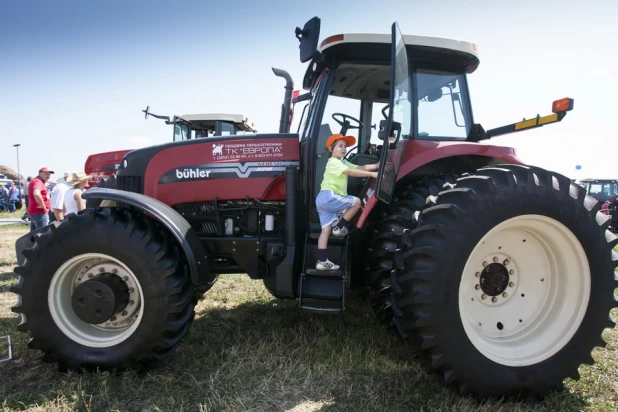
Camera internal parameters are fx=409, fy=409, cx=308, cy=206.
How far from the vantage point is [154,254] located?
8.89 ft

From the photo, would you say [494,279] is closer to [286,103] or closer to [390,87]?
[390,87]

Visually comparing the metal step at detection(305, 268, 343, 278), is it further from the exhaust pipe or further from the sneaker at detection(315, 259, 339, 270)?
the exhaust pipe

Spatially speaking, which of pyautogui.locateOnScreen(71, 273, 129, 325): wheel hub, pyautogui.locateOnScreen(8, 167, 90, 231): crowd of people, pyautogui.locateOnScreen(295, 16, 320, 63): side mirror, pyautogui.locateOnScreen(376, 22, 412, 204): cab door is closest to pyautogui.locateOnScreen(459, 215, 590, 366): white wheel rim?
pyautogui.locateOnScreen(376, 22, 412, 204): cab door

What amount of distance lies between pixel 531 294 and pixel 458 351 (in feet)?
2.56

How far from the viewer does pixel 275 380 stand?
267 centimetres

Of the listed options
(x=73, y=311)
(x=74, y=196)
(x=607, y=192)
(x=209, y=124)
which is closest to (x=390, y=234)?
(x=73, y=311)

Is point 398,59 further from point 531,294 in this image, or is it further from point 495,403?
point 495,403

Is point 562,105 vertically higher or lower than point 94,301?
higher

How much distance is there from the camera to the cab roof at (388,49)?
9.89ft

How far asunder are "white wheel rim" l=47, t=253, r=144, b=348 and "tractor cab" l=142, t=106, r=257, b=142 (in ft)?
20.5

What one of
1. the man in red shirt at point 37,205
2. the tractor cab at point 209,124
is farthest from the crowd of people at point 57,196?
the tractor cab at point 209,124

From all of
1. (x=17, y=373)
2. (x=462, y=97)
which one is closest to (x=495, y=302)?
(x=462, y=97)

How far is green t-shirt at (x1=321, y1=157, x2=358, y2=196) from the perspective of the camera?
3021 millimetres

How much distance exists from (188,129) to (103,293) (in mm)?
7133
